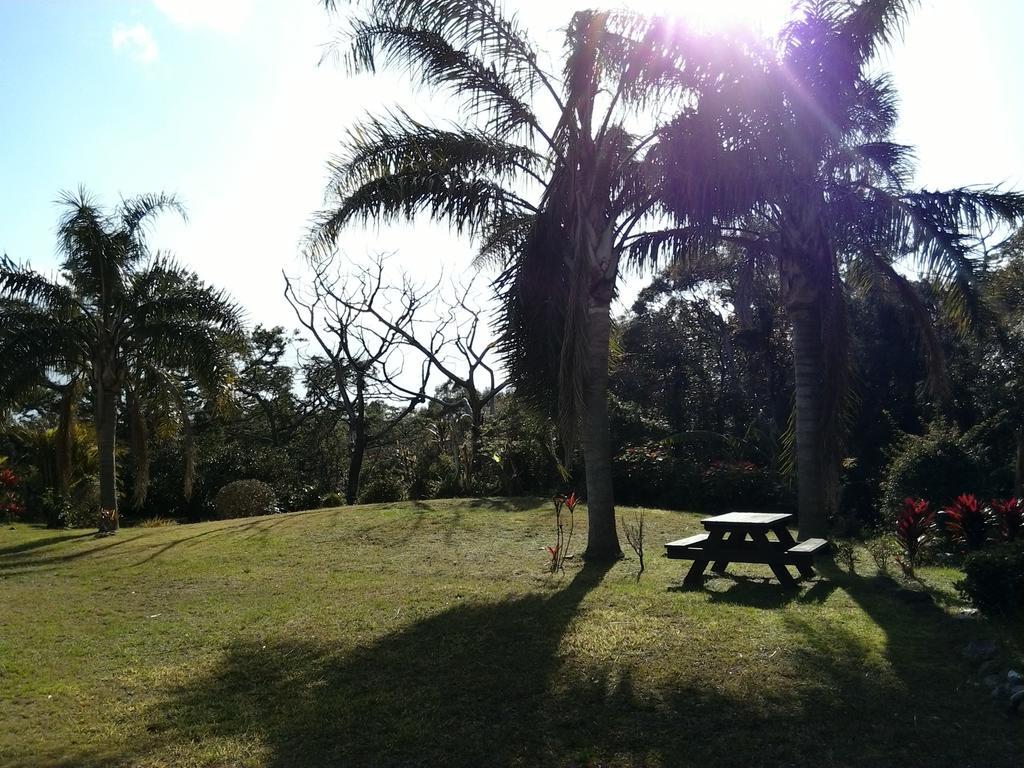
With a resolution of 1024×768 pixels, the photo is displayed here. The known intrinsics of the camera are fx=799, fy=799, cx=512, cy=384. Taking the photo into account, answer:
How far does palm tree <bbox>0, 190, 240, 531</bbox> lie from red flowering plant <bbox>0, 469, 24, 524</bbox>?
544cm

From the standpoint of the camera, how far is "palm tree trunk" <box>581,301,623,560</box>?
9.73m

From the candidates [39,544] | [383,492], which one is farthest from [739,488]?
[39,544]

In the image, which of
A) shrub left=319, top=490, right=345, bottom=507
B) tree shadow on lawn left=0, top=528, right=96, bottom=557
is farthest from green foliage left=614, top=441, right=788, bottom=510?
tree shadow on lawn left=0, top=528, right=96, bottom=557

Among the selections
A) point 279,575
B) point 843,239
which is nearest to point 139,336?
point 279,575

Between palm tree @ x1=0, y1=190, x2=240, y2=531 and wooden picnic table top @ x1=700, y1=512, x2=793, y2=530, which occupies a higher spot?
palm tree @ x1=0, y1=190, x2=240, y2=531

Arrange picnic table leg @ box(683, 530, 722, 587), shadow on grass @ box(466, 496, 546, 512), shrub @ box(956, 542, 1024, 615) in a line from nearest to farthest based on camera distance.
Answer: shrub @ box(956, 542, 1024, 615), picnic table leg @ box(683, 530, 722, 587), shadow on grass @ box(466, 496, 546, 512)

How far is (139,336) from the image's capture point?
15203 mm

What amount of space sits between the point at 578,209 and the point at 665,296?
18579 mm

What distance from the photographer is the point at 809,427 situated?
33.4 ft

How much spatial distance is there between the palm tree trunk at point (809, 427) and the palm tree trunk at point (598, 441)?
98.1 inches

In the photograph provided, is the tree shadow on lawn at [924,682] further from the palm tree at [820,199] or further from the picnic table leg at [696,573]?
the palm tree at [820,199]

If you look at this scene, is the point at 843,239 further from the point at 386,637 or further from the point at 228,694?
the point at 228,694

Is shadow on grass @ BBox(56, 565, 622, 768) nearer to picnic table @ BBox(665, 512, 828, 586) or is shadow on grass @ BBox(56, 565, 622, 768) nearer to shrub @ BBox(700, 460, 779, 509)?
Answer: picnic table @ BBox(665, 512, 828, 586)

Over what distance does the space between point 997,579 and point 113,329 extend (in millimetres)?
15184
